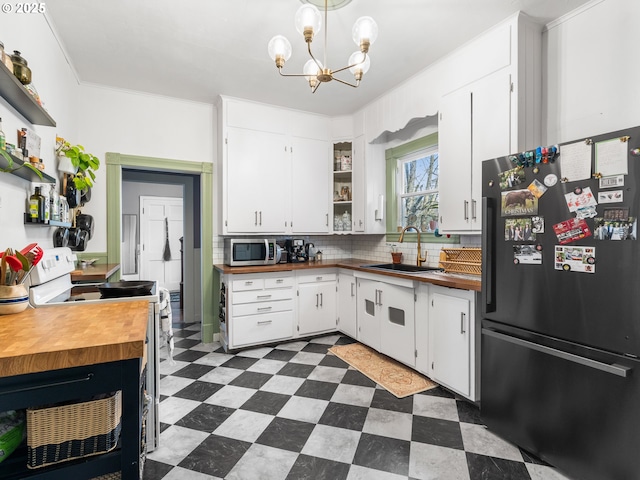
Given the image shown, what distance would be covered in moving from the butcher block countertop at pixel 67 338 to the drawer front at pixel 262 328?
2.02 meters

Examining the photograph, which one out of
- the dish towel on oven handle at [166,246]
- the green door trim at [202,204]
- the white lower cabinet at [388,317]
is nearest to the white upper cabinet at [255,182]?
the green door trim at [202,204]

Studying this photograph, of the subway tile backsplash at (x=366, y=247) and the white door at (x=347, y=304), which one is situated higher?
the subway tile backsplash at (x=366, y=247)

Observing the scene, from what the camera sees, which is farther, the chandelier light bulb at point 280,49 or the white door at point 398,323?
the white door at point 398,323

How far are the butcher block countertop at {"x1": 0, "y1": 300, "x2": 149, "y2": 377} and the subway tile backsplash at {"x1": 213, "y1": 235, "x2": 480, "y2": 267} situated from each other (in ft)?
8.10

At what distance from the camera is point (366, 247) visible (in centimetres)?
425

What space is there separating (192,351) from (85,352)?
2701 millimetres

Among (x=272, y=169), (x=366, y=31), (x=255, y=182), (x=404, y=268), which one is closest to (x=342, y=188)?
(x=272, y=169)

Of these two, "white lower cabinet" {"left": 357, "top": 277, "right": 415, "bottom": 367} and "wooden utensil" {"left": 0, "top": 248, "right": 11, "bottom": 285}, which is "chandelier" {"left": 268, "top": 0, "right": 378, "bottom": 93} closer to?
"wooden utensil" {"left": 0, "top": 248, "right": 11, "bottom": 285}

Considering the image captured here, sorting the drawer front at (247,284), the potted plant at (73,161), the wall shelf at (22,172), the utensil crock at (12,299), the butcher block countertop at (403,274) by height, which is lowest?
the drawer front at (247,284)

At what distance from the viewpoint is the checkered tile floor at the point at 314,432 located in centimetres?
167

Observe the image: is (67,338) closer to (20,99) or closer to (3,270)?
(3,270)

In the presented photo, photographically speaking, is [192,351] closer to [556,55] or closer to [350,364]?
[350,364]

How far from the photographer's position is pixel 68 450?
100 cm

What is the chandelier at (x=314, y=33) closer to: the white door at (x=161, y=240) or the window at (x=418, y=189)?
the window at (x=418, y=189)
